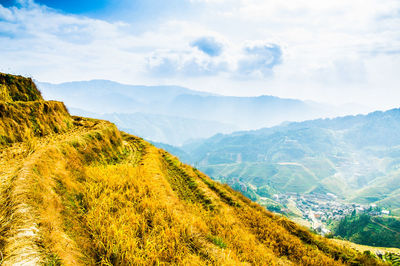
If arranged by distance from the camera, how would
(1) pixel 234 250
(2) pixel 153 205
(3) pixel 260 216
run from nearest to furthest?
1. (1) pixel 234 250
2. (2) pixel 153 205
3. (3) pixel 260 216

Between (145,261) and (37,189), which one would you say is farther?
(37,189)

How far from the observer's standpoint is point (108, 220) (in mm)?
4645

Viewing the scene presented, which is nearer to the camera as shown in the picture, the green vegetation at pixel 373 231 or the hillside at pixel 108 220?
the hillside at pixel 108 220

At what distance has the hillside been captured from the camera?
344 centimetres

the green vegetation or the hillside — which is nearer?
the hillside

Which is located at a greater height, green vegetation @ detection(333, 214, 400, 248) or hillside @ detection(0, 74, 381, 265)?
hillside @ detection(0, 74, 381, 265)

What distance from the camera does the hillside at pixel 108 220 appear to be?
11.3 ft

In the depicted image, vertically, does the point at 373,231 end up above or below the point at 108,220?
below

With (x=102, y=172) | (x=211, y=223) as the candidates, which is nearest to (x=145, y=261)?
(x=211, y=223)

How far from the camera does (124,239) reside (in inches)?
161

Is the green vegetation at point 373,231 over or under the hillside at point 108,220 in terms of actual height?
under

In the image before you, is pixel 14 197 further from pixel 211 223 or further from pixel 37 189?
pixel 211 223

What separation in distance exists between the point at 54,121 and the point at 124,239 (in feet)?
32.4

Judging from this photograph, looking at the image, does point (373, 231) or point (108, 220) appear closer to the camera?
point (108, 220)
